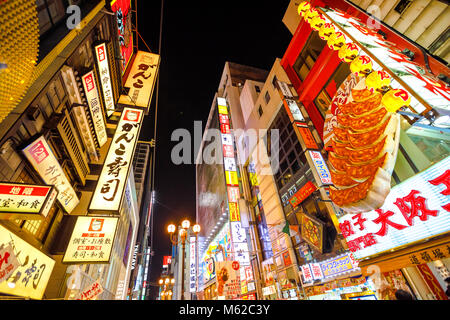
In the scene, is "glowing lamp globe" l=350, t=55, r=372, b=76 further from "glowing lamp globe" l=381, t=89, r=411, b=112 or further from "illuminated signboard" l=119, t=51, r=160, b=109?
"illuminated signboard" l=119, t=51, r=160, b=109

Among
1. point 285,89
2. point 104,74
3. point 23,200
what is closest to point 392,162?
point 23,200

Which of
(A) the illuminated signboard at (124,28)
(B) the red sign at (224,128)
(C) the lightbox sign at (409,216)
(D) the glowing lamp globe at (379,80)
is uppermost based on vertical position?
(B) the red sign at (224,128)

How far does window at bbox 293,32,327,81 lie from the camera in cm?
1550

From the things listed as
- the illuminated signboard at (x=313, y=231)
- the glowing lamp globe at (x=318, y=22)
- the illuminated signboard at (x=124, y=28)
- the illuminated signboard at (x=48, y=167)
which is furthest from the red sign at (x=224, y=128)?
the illuminated signboard at (x=48, y=167)

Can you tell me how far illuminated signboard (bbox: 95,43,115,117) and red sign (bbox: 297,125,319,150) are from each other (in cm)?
1175

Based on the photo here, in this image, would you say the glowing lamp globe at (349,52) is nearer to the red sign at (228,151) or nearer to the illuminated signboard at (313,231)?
the illuminated signboard at (313,231)

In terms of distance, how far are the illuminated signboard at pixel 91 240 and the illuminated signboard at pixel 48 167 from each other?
114 cm

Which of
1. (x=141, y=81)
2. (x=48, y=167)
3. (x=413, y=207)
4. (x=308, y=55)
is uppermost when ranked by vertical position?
(x=308, y=55)

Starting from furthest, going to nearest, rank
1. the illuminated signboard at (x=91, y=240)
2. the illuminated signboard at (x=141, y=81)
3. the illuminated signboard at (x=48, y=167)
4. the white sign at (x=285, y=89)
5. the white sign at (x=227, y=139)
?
1. the white sign at (x=227, y=139)
2. the white sign at (x=285, y=89)
3. the illuminated signboard at (x=141, y=81)
4. the illuminated signboard at (x=91, y=240)
5. the illuminated signboard at (x=48, y=167)

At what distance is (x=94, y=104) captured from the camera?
30.8 feet

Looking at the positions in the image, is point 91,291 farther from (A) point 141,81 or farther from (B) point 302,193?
(B) point 302,193

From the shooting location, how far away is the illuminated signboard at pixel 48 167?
20.2 feet

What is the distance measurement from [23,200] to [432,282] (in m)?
13.3
